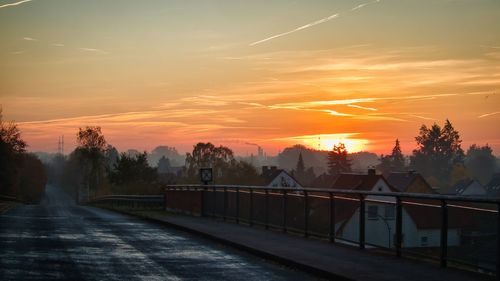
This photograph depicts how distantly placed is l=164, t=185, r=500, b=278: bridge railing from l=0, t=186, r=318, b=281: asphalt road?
269cm

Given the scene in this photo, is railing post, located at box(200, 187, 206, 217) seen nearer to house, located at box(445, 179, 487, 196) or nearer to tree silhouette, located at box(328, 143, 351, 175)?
house, located at box(445, 179, 487, 196)

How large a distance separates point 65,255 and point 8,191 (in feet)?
264

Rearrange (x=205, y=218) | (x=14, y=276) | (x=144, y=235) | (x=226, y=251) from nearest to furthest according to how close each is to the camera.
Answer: (x=14, y=276) → (x=226, y=251) → (x=144, y=235) → (x=205, y=218)

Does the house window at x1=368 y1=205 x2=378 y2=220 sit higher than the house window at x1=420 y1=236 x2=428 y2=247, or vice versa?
the house window at x1=368 y1=205 x2=378 y2=220

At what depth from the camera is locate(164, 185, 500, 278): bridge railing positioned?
37.7 ft

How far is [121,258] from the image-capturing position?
13906 millimetres

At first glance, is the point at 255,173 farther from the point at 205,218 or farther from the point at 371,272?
the point at 371,272

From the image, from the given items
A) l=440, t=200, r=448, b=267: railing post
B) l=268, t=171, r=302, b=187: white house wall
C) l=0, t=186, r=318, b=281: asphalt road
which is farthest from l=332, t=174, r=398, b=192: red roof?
l=440, t=200, r=448, b=267: railing post

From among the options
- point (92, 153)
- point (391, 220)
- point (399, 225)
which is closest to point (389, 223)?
point (391, 220)

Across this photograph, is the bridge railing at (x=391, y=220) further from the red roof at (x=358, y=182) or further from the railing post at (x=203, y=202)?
the red roof at (x=358, y=182)

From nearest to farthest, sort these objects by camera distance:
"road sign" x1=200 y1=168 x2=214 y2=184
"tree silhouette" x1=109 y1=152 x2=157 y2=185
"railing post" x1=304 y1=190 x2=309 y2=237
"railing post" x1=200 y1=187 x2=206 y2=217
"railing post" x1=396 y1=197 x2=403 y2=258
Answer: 1. "railing post" x1=396 y1=197 x2=403 y2=258
2. "railing post" x1=304 y1=190 x2=309 y2=237
3. "railing post" x1=200 y1=187 x2=206 y2=217
4. "road sign" x1=200 y1=168 x2=214 y2=184
5. "tree silhouette" x1=109 y1=152 x2=157 y2=185

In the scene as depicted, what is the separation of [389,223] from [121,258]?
5844 millimetres

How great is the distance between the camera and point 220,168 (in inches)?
5955

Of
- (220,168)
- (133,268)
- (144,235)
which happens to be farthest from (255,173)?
(133,268)
